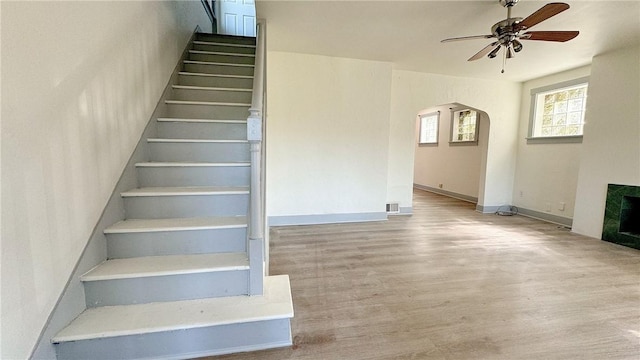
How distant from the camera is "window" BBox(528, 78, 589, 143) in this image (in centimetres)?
460

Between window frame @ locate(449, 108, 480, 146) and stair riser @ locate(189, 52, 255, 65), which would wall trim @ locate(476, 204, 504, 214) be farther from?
stair riser @ locate(189, 52, 255, 65)

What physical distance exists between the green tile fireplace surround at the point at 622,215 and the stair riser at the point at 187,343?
4.68m

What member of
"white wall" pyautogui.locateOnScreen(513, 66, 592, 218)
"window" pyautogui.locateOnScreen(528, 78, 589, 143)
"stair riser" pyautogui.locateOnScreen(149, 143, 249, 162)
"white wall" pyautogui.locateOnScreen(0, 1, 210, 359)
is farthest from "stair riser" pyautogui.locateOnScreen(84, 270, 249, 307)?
"window" pyautogui.locateOnScreen(528, 78, 589, 143)

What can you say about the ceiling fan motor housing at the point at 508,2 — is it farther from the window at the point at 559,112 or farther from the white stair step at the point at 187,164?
the window at the point at 559,112

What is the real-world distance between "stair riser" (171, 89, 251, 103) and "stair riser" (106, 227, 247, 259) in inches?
67.4

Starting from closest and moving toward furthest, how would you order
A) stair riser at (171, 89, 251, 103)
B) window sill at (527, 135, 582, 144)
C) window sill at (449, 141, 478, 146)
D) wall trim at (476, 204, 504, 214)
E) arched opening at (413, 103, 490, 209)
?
stair riser at (171, 89, 251, 103) → window sill at (527, 135, 582, 144) → wall trim at (476, 204, 504, 214) → arched opening at (413, 103, 490, 209) → window sill at (449, 141, 478, 146)

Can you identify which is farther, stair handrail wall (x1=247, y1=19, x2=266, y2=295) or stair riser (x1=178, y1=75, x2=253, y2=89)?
stair riser (x1=178, y1=75, x2=253, y2=89)

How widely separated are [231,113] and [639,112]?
16.5 ft

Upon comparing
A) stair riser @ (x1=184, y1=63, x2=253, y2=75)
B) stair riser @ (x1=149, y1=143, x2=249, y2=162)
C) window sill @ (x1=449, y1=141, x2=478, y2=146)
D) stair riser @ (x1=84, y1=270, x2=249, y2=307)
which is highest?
stair riser @ (x1=184, y1=63, x2=253, y2=75)

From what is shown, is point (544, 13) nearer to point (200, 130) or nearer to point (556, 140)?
→ point (200, 130)

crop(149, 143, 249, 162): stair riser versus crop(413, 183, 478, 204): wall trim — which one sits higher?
crop(149, 143, 249, 162): stair riser

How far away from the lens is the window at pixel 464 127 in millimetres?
6566

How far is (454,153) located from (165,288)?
7.29 metres

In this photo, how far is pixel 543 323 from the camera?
1.95 metres
